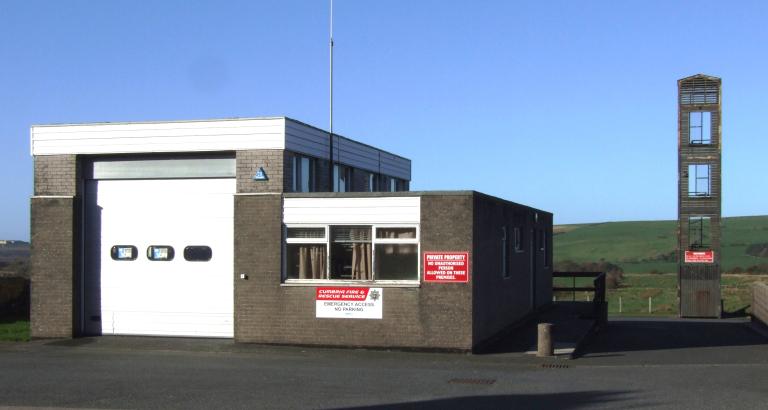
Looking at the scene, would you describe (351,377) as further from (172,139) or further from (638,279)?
(638,279)

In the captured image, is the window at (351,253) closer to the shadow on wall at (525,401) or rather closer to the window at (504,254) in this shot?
the window at (504,254)

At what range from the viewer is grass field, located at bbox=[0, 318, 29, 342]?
21.1 metres

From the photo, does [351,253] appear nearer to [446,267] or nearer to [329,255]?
[329,255]

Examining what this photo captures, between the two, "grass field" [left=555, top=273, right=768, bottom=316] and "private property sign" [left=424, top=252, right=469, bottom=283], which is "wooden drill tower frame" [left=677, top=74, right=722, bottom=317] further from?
"private property sign" [left=424, top=252, right=469, bottom=283]

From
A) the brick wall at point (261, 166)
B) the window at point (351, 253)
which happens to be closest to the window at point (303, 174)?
the brick wall at point (261, 166)

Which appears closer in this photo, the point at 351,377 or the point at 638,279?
the point at 351,377

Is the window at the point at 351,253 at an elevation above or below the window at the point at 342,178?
below

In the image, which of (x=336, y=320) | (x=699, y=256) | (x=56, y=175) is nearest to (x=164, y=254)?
(x=56, y=175)

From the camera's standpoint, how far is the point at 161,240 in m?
20.4

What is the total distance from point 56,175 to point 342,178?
700 centimetres

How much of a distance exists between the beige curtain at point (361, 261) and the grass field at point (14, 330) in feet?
26.2

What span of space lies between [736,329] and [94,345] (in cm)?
1904

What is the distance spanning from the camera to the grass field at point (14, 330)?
69.1 feet

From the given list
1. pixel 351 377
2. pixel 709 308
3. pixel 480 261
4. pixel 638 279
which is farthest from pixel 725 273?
pixel 351 377
